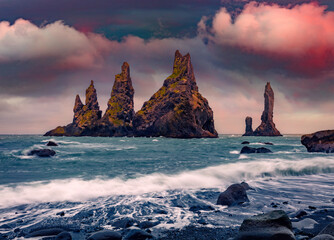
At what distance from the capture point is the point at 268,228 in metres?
4.86

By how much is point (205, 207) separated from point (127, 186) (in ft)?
16.1

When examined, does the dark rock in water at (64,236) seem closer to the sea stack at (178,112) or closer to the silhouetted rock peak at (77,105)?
the sea stack at (178,112)

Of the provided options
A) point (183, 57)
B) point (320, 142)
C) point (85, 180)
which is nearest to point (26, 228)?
point (85, 180)

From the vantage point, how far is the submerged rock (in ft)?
610

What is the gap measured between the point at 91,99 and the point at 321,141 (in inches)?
6773

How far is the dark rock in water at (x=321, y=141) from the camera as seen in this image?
3183cm

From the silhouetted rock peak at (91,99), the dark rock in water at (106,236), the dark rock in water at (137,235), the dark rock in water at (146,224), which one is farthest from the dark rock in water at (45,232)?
the silhouetted rock peak at (91,99)

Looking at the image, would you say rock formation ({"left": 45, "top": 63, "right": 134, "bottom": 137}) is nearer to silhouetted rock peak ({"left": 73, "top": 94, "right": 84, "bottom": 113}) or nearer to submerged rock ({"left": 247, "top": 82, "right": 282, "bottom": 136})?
silhouetted rock peak ({"left": 73, "top": 94, "right": 84, "bottom": 113})

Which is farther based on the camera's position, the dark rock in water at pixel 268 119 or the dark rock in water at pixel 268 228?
the dark rock in water at pixel 268 119

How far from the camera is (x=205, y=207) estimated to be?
811 cm

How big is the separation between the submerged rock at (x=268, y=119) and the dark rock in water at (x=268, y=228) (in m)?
197

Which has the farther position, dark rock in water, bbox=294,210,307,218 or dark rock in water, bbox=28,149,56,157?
dark rock in water, bbox=28,149,56,157

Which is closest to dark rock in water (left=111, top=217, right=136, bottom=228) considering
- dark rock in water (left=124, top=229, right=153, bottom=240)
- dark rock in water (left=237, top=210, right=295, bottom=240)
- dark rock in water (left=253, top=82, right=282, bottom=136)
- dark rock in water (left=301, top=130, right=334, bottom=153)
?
dark rock in water (left=124, top=229, right=153, bottom=240)

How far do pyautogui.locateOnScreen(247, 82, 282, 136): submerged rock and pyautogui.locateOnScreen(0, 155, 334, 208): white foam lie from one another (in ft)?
606
